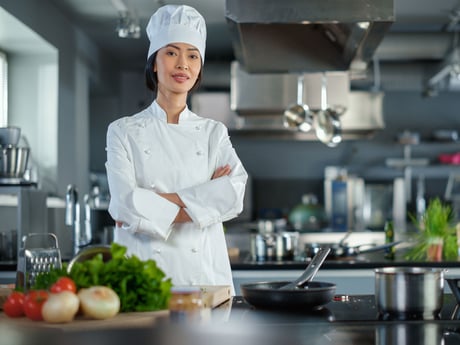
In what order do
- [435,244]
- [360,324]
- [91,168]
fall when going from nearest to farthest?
[360,324] → [435,244] → [91,168]

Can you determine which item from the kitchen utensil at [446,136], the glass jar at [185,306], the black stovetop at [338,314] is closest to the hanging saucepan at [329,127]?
the kitchen utensil at [446,136]

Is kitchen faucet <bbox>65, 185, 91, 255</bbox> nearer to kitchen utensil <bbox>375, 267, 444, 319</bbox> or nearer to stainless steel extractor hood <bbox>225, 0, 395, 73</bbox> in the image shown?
stainless steel extractor hood <bbox>225, 0, 395, 73</bbox>

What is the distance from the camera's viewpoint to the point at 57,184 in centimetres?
657

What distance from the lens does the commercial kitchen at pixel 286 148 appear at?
193 centimetres

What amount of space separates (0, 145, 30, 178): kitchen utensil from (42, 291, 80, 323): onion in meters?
2.98

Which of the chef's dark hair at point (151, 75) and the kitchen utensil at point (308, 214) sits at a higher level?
the chef's dark hair at point (151, 75)

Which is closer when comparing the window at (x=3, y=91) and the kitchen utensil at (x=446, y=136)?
the window at (x=3, y=91)

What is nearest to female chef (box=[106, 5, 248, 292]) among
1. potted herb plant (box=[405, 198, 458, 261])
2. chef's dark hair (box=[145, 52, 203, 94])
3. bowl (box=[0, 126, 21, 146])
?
chef's dark hair (box=[145, 52, 203, 94])

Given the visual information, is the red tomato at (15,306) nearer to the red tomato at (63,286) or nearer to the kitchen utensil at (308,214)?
the red tomato at (63,286)

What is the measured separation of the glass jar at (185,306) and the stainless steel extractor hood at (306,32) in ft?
7.66

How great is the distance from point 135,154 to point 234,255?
6.41 feet

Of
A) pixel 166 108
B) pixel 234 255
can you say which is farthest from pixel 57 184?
pixel 166 108

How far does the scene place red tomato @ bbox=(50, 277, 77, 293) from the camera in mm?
1840

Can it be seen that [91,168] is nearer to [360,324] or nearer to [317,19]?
[317,19]
